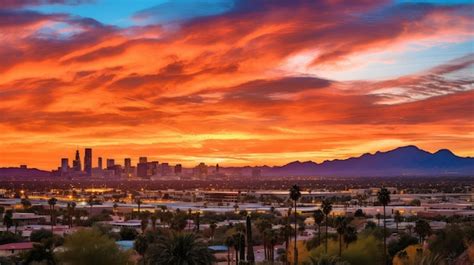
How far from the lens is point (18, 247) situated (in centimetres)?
7219

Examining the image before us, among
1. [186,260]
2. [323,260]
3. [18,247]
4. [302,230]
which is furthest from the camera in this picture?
[302,230]

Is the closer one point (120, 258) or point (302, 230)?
point (120, 258)

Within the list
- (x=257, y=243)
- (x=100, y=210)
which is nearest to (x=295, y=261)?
(x=257, y=243)

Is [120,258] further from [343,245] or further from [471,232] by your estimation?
[471,232]

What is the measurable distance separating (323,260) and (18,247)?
45.2m

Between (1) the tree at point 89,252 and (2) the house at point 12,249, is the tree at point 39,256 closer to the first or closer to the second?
(1) the tree at point 89,252

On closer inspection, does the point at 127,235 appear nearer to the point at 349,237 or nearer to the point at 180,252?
the point at 349,237

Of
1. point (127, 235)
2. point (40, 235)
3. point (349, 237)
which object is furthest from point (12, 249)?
point (349, 237)

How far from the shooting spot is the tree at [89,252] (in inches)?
1895

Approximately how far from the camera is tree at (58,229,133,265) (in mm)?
48125

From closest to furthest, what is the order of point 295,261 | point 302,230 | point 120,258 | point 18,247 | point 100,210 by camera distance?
point 120,258
point 295,261
point 18,247
point 302,230
point 100,210

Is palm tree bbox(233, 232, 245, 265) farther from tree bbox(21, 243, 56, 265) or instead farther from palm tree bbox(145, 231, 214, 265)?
palm tree bbox(145, 231, 214, 265)

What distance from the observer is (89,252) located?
48.2 metres

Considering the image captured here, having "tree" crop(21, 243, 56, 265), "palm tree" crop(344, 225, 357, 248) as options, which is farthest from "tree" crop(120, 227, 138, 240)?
"palm tree" crop(344, 225, 357, 248)
